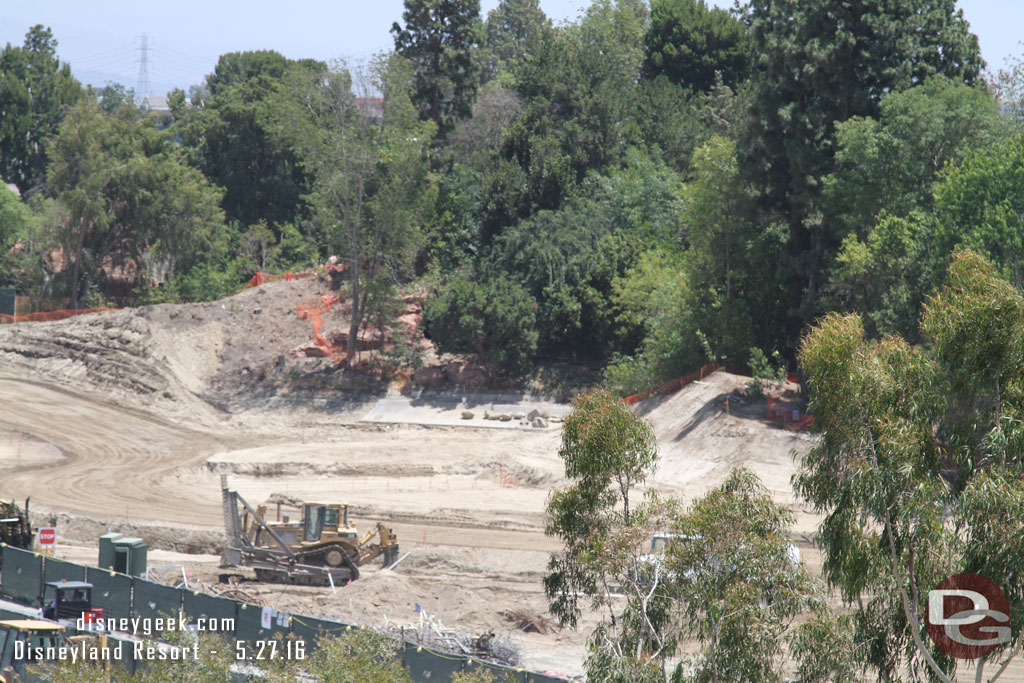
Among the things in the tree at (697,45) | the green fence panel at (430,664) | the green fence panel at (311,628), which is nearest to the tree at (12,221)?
the tree at (697,45)

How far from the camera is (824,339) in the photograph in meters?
13.9

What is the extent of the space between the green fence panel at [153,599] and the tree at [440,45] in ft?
184

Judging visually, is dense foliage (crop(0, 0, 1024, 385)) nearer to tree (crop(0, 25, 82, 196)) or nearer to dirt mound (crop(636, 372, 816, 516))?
tree (crop(0, 25, 82, 196))

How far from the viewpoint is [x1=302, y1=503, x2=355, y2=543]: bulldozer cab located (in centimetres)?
3092

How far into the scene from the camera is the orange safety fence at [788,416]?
45.4m

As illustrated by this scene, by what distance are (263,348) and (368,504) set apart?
1073 inches

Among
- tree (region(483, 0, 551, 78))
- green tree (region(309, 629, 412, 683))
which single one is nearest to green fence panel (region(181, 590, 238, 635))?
green tree (region(309, 629, 412, 683))

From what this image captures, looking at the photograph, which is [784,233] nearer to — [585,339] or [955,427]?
[585,339]

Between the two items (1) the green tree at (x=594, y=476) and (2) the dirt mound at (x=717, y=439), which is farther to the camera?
(2) the dirt mound at (x=717, y=439)

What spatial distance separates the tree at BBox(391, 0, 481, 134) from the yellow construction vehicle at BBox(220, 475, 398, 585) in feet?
161

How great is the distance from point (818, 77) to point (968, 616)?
129ft

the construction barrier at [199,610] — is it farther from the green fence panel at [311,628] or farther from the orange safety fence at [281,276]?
the orange safety fence at [281,276]

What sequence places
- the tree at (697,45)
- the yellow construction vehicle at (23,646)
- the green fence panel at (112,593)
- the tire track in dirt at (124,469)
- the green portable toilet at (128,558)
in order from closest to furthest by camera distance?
the yellow construction vehicle at (23,646), the green fence panel at (112,593), the green portable toilet at (128,558), the tire track in dirt at (124,469), the tree at (697,45)

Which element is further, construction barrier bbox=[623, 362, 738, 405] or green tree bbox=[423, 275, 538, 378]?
green tree bbox=[423, 275, 538, 378]
